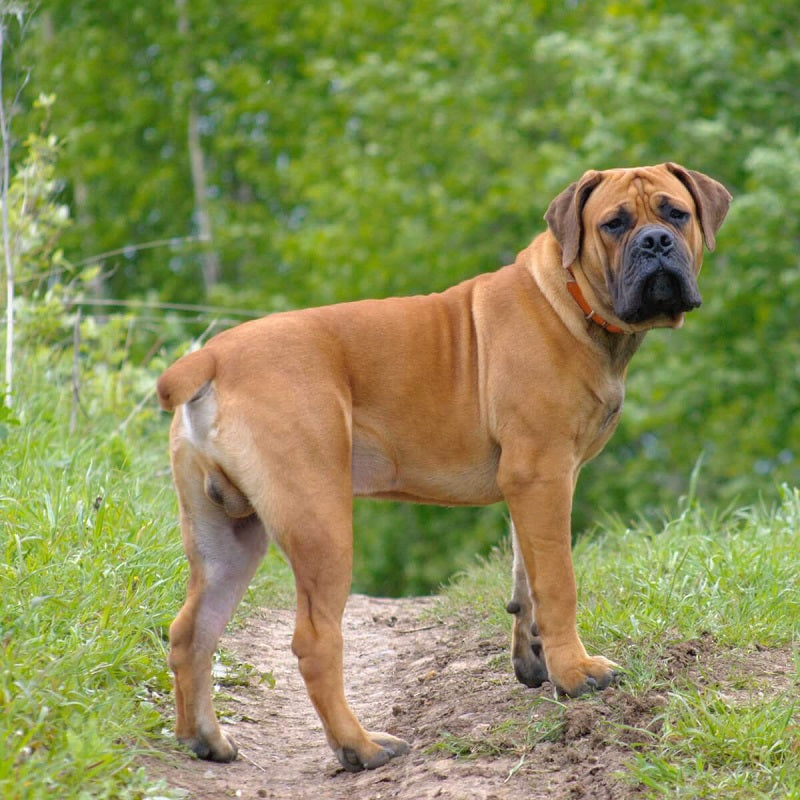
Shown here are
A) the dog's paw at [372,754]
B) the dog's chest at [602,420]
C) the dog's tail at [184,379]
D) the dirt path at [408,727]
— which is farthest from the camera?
the dog's chest at [602,420]

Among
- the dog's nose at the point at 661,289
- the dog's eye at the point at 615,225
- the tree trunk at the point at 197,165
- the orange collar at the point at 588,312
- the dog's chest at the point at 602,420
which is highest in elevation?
the dog's eye at the point at 615,225

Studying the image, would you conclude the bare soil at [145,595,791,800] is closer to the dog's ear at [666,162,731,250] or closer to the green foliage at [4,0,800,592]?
the dog's ear at [666,162,731,250]

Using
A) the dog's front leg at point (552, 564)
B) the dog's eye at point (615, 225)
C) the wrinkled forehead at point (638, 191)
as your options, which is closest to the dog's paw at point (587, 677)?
the dog's front leg at point (552, 564)

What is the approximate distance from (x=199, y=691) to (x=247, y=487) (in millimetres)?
788

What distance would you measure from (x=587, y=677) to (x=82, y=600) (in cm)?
194

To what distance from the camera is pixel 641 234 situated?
4.58m

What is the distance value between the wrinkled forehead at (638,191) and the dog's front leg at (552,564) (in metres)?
1.06

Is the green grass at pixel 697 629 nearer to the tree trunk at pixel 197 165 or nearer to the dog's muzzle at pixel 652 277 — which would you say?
the dog's muzzle at pixel 652 277

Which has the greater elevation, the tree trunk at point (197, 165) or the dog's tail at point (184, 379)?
the dog's tail at point (184, 379)

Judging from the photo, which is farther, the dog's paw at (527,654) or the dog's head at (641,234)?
the dog's paw at (527,654)

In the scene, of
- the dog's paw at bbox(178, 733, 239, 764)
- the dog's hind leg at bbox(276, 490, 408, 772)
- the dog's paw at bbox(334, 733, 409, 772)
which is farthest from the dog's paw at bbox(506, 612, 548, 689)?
the dog's paw at bbox(178, 733, 239, 764)

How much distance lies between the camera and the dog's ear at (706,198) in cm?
492

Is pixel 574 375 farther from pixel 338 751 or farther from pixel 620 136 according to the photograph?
pixel 620 136

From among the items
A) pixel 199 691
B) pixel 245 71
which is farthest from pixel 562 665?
pixel 245 71
